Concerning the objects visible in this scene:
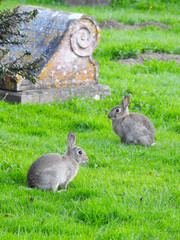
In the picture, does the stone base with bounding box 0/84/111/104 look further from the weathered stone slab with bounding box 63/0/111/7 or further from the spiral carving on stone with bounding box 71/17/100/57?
the weathered stone slab with bounding box 63/0/111/7

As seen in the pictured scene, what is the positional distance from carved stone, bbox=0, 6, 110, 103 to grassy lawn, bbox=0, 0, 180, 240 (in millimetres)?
512

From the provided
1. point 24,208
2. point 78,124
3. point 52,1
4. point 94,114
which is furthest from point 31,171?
point 52,1

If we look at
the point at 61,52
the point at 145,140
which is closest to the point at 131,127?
the point at 145,140

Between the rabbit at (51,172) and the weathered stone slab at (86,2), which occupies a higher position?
the weathered stone slab at (86,2)

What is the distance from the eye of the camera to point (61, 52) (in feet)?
30.5

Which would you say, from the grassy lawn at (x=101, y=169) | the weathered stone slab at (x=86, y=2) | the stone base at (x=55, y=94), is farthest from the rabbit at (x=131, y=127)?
the weathered stone slab at (x=86, y=2)

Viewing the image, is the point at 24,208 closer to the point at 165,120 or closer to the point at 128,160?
the point at 128,160

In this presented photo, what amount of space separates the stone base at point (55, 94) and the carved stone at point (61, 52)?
2cm

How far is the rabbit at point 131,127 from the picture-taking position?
7531mm

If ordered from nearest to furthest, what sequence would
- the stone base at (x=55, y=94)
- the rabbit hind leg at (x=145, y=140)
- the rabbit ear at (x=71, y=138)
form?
the rabbit ear at (x=71, y=138) < the rabbit hind leg at (x=145, y=140) < the stone base at (x=55, y=94)

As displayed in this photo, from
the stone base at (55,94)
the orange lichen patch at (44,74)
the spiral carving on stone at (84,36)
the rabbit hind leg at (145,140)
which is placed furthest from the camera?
the spiral carving on stone at (84,36)

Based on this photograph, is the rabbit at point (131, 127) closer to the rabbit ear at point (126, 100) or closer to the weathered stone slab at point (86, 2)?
the rabbit ear at point (126, 100)

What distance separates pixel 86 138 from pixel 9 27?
3147mm

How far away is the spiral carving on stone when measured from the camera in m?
9.41
